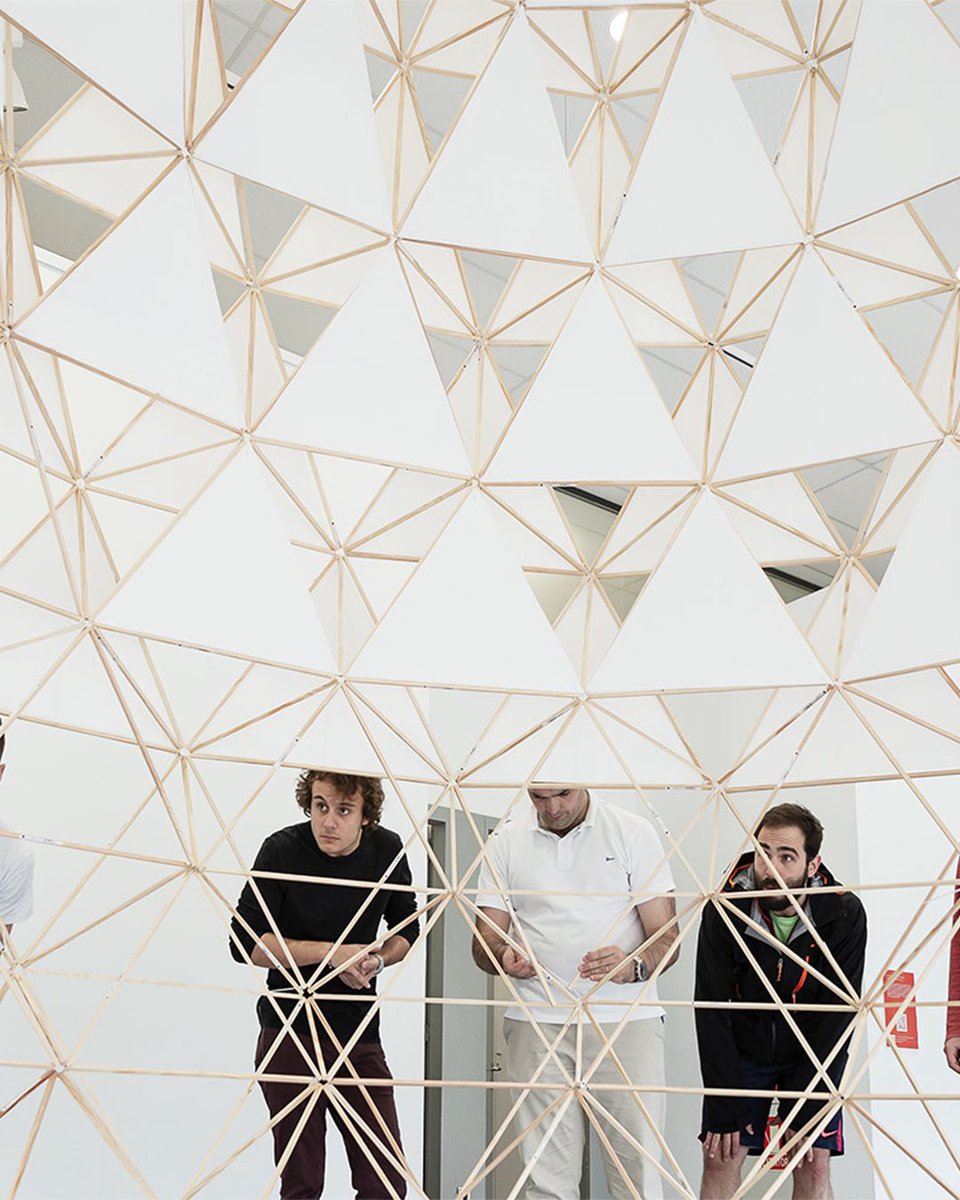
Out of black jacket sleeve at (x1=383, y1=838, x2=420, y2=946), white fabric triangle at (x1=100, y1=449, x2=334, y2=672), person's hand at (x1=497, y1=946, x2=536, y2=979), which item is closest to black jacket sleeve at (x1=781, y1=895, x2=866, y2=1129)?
person's hand at (x1=497, y1=946, x2=536, y2=979)

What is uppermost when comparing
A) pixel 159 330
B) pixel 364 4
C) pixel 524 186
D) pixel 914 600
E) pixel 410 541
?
pixel 364 4

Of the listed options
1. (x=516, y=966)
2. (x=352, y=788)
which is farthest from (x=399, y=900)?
(x=516, y=966)

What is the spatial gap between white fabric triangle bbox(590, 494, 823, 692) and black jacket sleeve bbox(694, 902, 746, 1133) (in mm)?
980

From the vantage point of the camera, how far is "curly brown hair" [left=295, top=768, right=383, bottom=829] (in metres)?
3.68

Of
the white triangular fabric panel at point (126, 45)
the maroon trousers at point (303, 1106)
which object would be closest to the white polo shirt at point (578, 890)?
the maroon trousers at point (303, 1106)

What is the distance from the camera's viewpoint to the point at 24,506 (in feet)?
13.5

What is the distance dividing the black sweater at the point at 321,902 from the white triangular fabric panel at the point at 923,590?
1599mm

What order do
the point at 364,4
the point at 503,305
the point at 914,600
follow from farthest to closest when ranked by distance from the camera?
the point at 503,305, the point at 364,4, the point at 914,600

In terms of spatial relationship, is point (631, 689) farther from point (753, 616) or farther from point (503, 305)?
point (503, 305)

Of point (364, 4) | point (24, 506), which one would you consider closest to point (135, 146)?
point (364, 4)

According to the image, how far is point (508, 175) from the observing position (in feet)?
8.68

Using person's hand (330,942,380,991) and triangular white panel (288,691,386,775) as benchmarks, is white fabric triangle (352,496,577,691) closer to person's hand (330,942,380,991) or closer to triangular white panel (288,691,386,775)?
triangular white panel (288,691,386,775)

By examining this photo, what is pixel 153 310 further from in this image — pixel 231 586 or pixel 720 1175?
pixel 720 1175

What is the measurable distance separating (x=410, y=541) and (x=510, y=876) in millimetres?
1130
